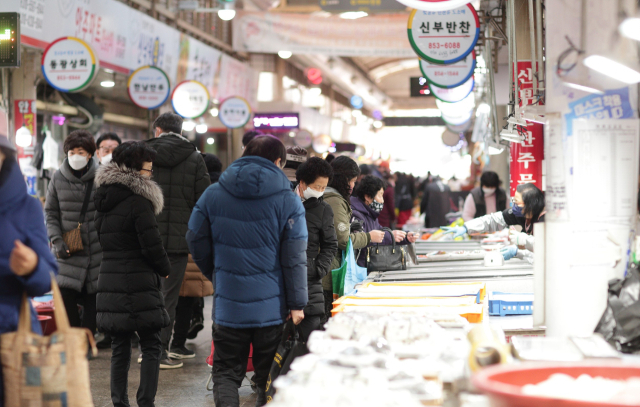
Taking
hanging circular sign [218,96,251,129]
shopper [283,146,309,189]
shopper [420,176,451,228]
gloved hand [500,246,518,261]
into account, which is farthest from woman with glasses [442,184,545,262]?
hanging circular sign [218,96,251,129]

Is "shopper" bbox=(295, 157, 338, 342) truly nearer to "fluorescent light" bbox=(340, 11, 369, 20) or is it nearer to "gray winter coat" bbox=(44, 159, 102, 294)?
"gray winter coat" bbox=(44, 159, 102, 294)

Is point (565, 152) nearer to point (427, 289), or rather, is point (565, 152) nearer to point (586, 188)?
point (586, 188)

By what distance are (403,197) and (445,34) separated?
959cm

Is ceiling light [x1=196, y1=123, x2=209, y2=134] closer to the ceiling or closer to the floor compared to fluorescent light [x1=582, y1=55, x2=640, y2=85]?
closer to the ceiling

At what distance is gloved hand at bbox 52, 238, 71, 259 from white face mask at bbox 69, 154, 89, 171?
61 cm

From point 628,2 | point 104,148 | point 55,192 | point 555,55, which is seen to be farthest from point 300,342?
point 104,148

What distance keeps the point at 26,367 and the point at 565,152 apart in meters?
2.29

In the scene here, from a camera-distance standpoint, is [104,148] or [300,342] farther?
[104,148]

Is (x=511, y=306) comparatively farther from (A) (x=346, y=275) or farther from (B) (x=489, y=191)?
(B) (x=489, y=191)

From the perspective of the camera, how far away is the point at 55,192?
19.1ft

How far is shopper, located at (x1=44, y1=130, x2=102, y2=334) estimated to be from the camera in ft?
18.7

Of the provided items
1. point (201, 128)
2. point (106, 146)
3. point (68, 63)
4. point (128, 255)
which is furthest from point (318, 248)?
point (201, 128)

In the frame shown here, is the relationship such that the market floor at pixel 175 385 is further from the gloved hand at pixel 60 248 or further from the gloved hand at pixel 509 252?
the gloved hand at pixel 509 252

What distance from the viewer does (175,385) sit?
5520 millimetres
